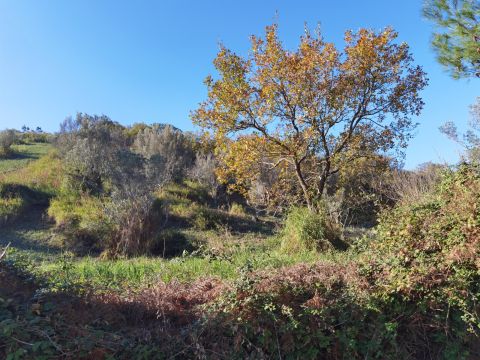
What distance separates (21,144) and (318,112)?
69.7ft

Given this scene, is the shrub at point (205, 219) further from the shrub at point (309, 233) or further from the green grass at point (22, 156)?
the green grass at point (22, 156)

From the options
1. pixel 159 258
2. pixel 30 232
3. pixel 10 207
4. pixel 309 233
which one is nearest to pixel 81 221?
pixel 30 232

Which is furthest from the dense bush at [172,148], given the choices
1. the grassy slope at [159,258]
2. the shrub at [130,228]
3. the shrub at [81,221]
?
the shrub at [130,228]

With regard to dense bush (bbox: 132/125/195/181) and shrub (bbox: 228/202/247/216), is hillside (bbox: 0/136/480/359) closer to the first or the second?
shrub (bbox: 228/202/247/216)

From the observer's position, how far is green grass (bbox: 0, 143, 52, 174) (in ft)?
59.9

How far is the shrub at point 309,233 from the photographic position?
8.46 m

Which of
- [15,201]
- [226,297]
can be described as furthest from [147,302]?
[15,201]

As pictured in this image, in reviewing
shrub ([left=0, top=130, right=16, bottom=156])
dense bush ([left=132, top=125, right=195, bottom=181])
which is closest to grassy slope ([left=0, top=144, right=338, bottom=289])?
shrub ([left=0, top=130, right=16, bottom=156])

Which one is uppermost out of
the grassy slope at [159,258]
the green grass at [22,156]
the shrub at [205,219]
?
the green grass at [22,156]

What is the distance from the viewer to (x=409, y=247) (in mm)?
4340

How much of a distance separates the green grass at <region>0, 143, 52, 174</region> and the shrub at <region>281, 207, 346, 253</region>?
532 inches

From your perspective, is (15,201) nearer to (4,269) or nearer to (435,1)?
(4,269)

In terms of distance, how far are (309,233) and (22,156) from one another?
17.6m

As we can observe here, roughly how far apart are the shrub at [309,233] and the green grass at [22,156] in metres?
13.5
